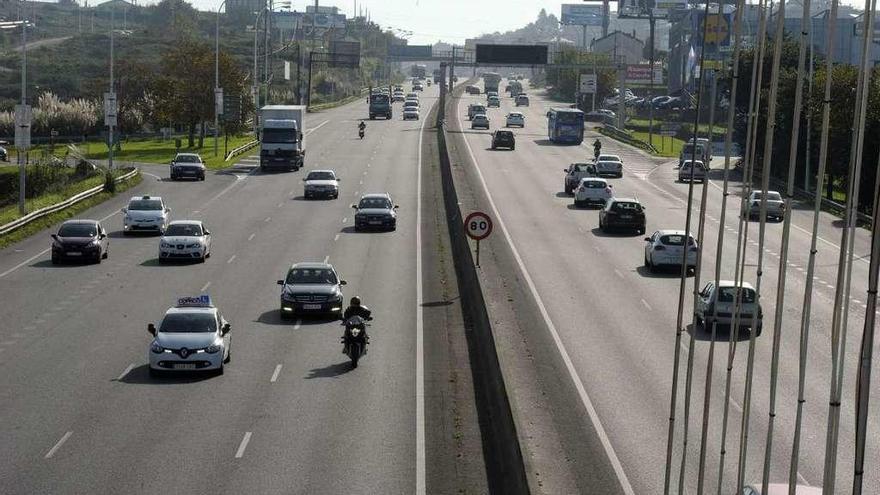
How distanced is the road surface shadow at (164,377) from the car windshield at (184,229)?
18.0m

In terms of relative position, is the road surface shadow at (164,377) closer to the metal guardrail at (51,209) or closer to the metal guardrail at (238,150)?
the metal guardrail at (51,209)

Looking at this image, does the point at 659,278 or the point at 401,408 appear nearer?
the point at 401,408

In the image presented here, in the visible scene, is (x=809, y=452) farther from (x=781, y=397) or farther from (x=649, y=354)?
(x=649, y=354)

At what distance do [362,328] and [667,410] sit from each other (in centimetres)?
698

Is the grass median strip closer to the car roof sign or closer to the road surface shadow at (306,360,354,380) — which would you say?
the car roof sign

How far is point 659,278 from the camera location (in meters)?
44.6

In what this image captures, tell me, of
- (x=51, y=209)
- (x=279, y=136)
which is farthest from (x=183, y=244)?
(x=279, y=136)

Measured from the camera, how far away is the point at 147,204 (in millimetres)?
55844

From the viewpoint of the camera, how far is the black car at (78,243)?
1812 inches

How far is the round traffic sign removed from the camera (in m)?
39.3

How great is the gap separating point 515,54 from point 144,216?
88234 mm

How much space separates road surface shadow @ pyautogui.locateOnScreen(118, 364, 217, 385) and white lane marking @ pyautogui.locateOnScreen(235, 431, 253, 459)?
5.22 meters

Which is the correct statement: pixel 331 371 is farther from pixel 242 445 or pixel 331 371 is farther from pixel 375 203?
pixel 375 203

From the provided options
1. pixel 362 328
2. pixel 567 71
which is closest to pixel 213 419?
pixel 362 328
